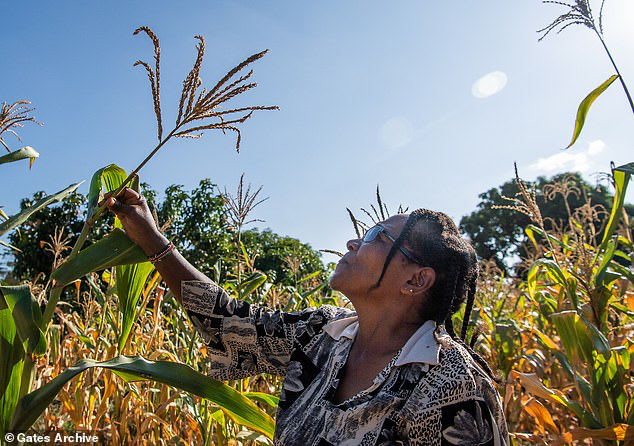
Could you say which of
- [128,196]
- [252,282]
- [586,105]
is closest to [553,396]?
[586,105]

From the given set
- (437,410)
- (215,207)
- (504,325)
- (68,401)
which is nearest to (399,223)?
(437,410)

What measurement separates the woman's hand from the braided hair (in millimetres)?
772

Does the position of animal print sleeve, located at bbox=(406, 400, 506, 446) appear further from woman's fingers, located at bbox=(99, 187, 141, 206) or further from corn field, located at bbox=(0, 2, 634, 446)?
woman's fingers, located at bbox=(99, 187, 141, 206)

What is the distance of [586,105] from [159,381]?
1482mm

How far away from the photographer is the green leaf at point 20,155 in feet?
4.42

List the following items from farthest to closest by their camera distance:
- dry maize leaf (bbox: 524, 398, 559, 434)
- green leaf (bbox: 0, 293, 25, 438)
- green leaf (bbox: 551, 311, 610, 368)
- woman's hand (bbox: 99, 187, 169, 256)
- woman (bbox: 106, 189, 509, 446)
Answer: dry maize leaf (bbox: 524, 398, 559, 434) → green leaf (bbox: 551, 311, 610, 368) → woman's hand (bbox: 99, 187, 169, 256) → woman (bbox: 106, 189, 509, 446) → green leaf (bbox: 0, 293, 25, 438)

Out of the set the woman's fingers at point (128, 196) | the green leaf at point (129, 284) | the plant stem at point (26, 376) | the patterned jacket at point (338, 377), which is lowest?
the patterned jacket at point (338, 377)

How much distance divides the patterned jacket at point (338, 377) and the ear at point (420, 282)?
5.4 inches

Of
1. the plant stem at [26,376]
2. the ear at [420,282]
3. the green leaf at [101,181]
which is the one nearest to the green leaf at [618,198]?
the ear at [420,282]

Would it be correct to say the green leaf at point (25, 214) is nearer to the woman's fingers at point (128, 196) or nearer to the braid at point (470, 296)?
the woman's fingers at point (128, 196)

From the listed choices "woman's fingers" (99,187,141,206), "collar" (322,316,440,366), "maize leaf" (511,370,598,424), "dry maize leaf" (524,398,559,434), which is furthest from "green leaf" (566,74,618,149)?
"woman's fingers" (99,187,141,206)

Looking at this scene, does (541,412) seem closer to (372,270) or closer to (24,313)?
(372,270)

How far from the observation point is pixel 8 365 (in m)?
1.29

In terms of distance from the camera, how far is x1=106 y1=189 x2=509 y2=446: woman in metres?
1.40
